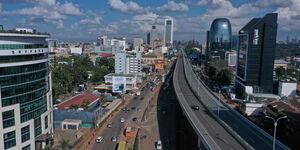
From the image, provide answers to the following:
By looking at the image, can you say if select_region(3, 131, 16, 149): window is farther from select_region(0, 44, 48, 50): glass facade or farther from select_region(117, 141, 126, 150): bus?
select_region(117, 141, 126, 150): bus

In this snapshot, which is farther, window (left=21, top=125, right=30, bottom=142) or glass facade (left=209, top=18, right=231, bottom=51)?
glass facade (left=209, top=18, right=231, bottom=51)

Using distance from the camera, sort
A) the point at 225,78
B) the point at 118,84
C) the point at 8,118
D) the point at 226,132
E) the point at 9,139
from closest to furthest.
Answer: the point at 8,118
the point at 9,139
the point at 226,132
the point at 118,84
the point at 225,78

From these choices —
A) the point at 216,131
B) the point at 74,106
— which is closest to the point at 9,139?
the point at 74,106

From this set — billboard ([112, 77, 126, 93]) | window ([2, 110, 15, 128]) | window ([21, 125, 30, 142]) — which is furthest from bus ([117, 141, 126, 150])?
billboard ([112, 77, 126, 93])

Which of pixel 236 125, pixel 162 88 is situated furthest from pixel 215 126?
pixel 162 88

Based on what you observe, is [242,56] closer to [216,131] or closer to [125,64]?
[216,131]
